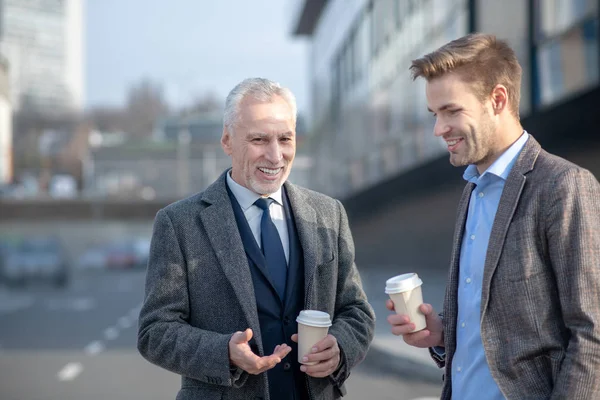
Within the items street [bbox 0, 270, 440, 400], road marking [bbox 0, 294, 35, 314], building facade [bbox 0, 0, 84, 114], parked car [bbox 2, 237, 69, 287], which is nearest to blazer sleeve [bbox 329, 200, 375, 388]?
street [bbox 0, 270, 440, 400]

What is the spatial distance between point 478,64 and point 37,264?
37.0 meters

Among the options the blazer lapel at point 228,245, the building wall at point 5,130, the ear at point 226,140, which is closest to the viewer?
the blazer lapel at point 228,245

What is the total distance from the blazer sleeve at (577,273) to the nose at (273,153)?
1011 mm

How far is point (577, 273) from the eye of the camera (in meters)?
2.24


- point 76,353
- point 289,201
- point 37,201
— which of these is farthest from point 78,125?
point 289,201

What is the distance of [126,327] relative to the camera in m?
18.2

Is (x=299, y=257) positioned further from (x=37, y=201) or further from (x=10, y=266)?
(x=37, y=201)

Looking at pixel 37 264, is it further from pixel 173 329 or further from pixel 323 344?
pixel 323 344

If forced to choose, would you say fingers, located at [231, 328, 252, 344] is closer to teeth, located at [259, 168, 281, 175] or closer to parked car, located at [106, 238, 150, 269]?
teeth, located at [259, 168, 281, 175]

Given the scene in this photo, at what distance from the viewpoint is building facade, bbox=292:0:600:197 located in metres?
12.6

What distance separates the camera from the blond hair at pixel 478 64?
98.0 inches

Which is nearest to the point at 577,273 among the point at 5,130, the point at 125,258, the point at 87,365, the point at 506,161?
the point at 506,161

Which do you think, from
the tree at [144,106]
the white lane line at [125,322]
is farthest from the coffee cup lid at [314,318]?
the tree at [144,106]

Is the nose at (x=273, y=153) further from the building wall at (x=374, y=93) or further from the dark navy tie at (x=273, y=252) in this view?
the building wall at (x=374, y=93)
